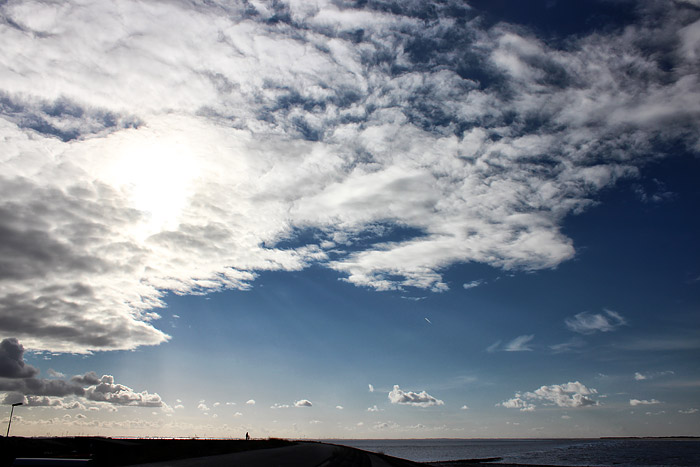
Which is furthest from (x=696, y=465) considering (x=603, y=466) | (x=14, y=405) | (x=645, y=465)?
(x=14, y=405)

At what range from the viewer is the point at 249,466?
129ft

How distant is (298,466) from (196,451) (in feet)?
66.4

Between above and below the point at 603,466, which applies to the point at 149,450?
above

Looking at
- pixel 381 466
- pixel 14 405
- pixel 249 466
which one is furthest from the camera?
pixel 14 405

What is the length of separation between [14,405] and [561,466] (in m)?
105

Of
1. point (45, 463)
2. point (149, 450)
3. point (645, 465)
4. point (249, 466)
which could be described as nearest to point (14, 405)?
point (149, 450)

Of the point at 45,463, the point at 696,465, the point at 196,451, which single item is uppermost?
the point at 45,463

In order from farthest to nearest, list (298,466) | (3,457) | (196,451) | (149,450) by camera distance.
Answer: (196,451), (149,450), (298,466), (3,457)

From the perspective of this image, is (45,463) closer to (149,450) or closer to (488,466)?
(149,450)

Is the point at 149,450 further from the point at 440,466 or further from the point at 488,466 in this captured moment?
the point at 488,466

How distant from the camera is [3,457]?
36.3 metres

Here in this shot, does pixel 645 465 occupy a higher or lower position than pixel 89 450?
lower

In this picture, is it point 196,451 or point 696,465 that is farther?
point 696,465

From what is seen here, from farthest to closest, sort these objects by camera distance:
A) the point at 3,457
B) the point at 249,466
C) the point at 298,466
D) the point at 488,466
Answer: the point at 488,466 < the point at 298,466 < the point at 249,466 < the point at 3,457
